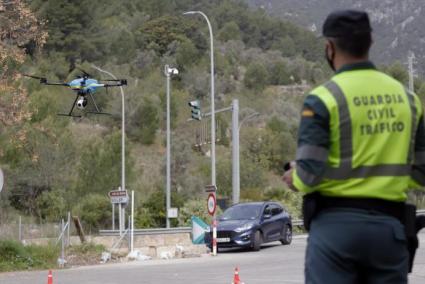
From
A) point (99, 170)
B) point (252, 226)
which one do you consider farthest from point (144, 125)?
point (252, 226)

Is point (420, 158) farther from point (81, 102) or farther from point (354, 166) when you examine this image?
point (81, 102)

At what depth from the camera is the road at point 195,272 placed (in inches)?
655

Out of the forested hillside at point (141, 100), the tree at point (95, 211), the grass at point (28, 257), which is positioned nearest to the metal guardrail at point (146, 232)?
the forested hillside at point (141, 100)

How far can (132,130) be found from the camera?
7825 centimetres

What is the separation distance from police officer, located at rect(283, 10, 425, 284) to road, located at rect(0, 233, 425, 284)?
1141 cm

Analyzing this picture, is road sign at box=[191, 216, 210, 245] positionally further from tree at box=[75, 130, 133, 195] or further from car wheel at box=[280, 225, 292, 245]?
tree at box=[75, 130, 133, 195]

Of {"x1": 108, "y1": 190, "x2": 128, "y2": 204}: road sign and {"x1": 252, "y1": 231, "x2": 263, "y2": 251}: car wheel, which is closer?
{"x1": 252, "y1": 231, "x2": 263, "y2": 251}: car wheel

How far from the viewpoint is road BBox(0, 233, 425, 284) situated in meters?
16.6

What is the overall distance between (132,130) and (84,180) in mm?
29881

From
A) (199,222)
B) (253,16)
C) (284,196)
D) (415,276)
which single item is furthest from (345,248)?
(253,16)

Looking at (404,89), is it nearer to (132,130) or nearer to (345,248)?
(345,248)

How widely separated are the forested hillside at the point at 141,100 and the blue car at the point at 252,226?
238 inches

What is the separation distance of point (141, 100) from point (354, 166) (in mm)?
73833

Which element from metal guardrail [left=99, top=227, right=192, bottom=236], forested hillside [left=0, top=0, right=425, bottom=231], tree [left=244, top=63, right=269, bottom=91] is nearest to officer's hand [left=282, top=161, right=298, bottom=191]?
forested hillside [left=0, top=0, right=425, bottom=231]
